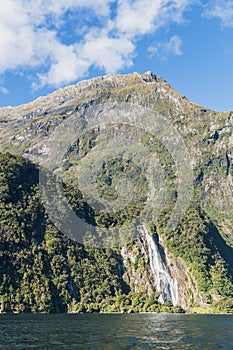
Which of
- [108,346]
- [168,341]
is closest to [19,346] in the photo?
[108,346]

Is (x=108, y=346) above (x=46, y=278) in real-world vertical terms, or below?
below

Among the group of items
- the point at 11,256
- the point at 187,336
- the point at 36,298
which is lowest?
the point at 187,336

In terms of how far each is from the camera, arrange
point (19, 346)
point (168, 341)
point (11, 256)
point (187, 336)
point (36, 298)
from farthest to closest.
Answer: point (11, 256), point (36, 298), point (187, 336), point (168, 341), point (19, 346)

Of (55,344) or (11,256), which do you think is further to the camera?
(11,256)

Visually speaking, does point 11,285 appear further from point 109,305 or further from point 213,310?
point 213,310

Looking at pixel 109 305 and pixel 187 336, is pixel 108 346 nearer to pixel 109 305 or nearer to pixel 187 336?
pixel 187 336

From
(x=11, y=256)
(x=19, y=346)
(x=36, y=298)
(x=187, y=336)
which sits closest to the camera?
(x=19, y=346)

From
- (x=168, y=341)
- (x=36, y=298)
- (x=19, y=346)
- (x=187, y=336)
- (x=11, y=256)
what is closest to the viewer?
(x=19, y=346)

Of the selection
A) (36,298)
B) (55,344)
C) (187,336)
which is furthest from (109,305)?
(55,344)

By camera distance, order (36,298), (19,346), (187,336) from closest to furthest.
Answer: (19,346), (187,336), (36,298)
